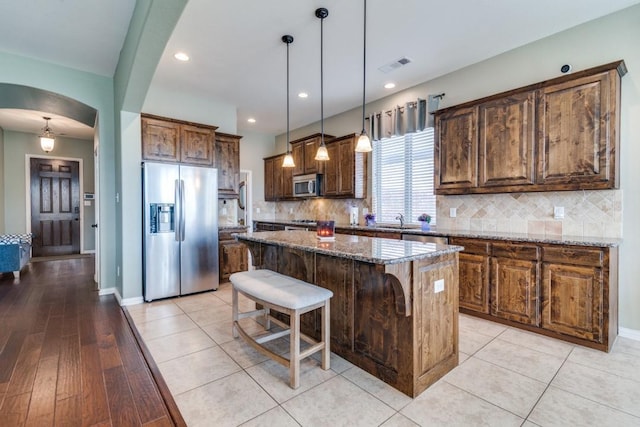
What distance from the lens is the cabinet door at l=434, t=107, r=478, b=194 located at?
11.5 ft

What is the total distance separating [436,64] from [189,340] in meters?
4.15

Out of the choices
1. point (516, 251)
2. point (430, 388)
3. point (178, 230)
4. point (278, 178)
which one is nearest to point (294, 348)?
point (430, 388)

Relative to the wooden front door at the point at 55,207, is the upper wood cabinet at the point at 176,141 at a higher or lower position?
higher

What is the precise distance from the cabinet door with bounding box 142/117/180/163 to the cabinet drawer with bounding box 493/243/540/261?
13.7ft

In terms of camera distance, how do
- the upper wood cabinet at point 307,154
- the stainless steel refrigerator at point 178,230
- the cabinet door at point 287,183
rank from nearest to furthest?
1. the stainless steel refrigerator at point 178,230
2. the upper wood cabinet at point 307,154
3. the cabinet door at point 287,183

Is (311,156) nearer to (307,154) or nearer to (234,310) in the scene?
(307,154)

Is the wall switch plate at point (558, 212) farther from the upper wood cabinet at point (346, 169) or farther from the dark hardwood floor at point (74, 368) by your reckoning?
the dark hardwood floor at point (74, 368)

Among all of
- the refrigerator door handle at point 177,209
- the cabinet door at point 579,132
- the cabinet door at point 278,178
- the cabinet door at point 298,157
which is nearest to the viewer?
the cabinet door at point 579,132

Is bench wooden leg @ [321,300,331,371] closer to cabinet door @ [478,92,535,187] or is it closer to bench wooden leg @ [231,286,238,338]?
bench wooden leg @ [231,286,238,338]

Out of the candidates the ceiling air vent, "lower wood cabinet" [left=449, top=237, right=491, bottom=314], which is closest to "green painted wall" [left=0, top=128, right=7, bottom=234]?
the ceiling air vent

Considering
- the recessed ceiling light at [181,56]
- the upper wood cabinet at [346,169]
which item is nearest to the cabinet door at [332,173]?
the upper wood cabinet at [346,169]

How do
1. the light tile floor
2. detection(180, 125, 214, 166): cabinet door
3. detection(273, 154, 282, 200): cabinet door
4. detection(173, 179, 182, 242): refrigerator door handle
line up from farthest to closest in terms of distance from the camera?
detection(273, 154, 282, 200): cabinet door, detection(180, 125, 214, 166): cabinet door, detection(173, 179, 182, 242): refrigerator door handle, the light tile floor

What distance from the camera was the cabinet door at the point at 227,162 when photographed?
16.6 feet

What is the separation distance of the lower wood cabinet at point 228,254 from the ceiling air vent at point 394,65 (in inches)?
126
